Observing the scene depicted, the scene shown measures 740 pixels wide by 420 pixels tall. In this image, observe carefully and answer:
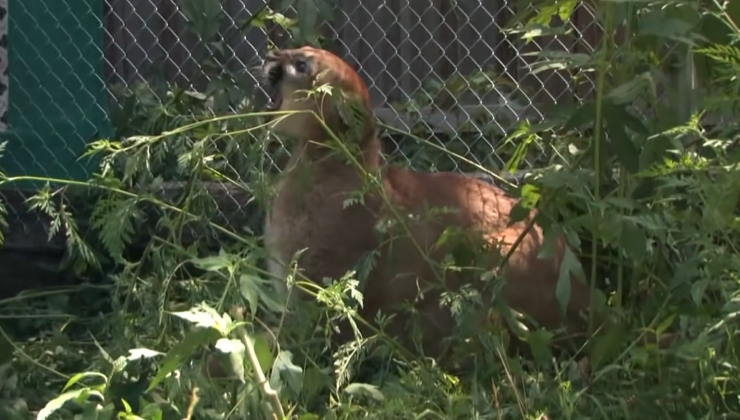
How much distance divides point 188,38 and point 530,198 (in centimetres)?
405

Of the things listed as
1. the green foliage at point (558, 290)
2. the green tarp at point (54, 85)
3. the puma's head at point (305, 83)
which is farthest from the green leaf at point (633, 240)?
the green tarp at point (54, 85)

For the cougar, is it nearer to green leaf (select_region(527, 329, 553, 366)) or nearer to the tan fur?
the tan fur

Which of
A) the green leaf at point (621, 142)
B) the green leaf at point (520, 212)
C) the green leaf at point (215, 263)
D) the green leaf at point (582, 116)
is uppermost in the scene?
the green leaf at point (215, 263)

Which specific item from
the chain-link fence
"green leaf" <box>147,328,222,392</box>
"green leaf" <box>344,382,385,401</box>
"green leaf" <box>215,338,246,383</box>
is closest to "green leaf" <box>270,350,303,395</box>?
"green leaf" <box>215,338,246,383</box>

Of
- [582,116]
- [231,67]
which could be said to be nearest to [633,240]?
[582,116]

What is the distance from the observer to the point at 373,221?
207 inches

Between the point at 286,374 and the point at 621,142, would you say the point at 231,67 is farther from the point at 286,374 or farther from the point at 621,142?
the point at 286,374

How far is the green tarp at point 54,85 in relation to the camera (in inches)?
270

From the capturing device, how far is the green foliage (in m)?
3.57

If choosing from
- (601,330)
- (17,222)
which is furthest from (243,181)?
(17,222)

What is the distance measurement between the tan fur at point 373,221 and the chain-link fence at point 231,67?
607 millimetres

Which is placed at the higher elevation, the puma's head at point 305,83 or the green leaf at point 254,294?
the green leaf at point 254,294

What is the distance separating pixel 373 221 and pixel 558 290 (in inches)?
58.0

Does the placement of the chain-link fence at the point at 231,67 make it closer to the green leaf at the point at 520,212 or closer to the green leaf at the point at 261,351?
the green leaf at the point at 520,212
